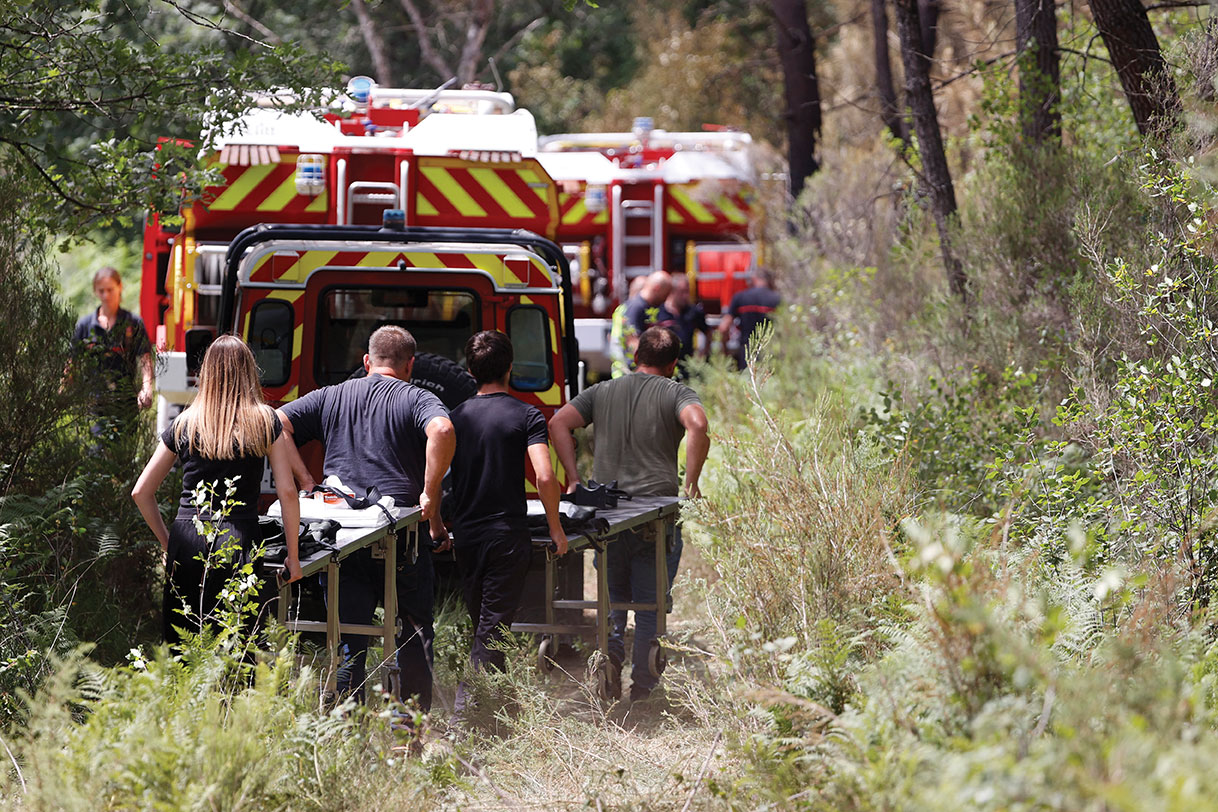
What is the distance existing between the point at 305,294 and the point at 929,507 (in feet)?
10.2

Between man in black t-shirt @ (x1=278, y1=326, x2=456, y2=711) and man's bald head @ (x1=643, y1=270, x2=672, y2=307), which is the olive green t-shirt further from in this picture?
man's bald head @ (x1=643, y1=270, x2=672, y2=307)

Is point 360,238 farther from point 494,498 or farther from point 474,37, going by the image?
point 474,37

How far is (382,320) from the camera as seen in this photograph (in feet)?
24.0

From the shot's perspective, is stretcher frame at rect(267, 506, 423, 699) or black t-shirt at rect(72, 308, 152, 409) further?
black t-shirt at rect(72, 308, 152, 409)

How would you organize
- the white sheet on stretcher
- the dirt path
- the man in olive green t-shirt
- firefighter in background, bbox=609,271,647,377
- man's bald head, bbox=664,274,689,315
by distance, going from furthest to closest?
man's bald head, bbox=664,274,689,315
firefighter in background, bbox=609,271,647,377
the man in olive green t-shirt
the white sheet on stretcher
the dirt path

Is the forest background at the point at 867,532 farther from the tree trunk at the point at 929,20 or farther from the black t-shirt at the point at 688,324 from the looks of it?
the tree trunk at the point at 929,20

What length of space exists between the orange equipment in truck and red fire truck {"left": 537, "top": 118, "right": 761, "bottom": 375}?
4.00 meters

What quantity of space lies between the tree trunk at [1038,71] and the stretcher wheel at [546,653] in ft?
13.5

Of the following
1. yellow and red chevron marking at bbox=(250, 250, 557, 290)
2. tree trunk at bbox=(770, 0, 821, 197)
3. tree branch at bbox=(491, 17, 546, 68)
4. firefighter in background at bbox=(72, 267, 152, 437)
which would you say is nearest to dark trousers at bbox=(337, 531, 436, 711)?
yellow and red chevron marking at bbox=(250, 250, 557, 290)

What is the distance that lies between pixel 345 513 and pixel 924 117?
224 inches

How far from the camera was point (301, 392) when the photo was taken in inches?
269

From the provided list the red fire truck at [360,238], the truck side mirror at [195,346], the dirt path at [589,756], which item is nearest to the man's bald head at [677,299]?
the red fire truck at [360,238]

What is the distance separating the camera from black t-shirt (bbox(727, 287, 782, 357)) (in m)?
12.7

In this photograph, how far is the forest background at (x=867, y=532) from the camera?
3.19 metres
